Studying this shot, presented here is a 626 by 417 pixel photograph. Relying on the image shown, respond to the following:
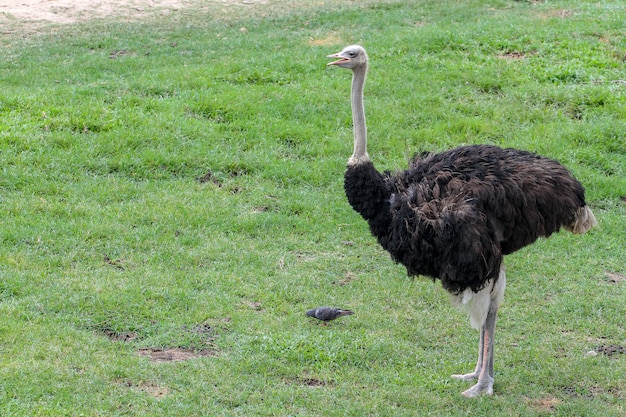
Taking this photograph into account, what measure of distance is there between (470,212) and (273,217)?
319 cm

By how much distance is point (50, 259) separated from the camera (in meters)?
7.65

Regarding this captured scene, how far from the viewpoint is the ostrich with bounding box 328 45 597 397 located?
578cm

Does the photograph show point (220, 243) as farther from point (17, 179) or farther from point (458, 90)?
point (458, 90)

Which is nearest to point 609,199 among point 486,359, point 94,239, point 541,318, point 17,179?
point 541,318

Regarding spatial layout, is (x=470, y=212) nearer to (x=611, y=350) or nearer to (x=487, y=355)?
(x=487, y=355)

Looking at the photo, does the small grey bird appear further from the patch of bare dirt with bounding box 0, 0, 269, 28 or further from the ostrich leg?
the patch of bare dirt with bounding box 0, 0, 269, 28

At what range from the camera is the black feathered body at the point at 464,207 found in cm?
577

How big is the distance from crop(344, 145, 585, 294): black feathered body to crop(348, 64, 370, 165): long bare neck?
2.7 inches

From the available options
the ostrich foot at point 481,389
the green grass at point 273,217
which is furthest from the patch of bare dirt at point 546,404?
the ostrich foot at point 481,389

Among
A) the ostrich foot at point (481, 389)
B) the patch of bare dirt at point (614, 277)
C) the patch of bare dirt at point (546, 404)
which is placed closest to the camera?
the patch of bare dirt at point (546, 404)

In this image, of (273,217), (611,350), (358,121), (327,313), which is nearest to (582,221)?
(611,350)

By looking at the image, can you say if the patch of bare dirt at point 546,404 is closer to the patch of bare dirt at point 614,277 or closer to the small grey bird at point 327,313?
the small grey bird at point 327,313

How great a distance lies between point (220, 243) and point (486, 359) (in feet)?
9.62

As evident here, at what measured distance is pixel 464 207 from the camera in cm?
582
